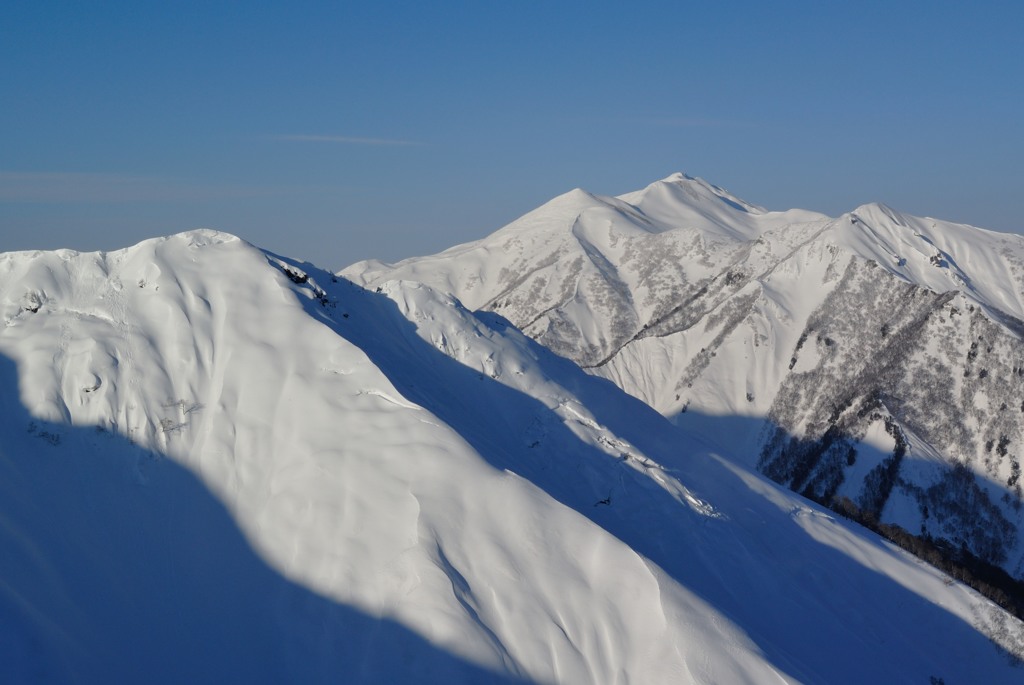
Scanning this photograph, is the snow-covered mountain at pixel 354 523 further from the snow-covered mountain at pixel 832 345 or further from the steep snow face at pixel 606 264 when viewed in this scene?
the steep snow face at pixel 606 264

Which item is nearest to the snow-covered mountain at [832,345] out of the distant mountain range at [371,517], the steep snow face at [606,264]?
the steep snow face at [606,264]

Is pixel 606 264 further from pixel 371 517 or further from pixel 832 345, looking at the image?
pixel 371 517

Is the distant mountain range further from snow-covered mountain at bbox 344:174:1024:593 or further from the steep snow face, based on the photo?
the steep snow face

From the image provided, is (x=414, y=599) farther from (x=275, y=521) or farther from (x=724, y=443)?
(x=724, y=443)

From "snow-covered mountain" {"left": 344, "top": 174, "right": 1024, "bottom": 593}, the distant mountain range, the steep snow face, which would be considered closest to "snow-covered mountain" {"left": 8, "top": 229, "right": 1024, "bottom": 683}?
the distant mountain range

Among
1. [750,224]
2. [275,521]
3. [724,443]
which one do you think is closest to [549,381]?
[275,521]
